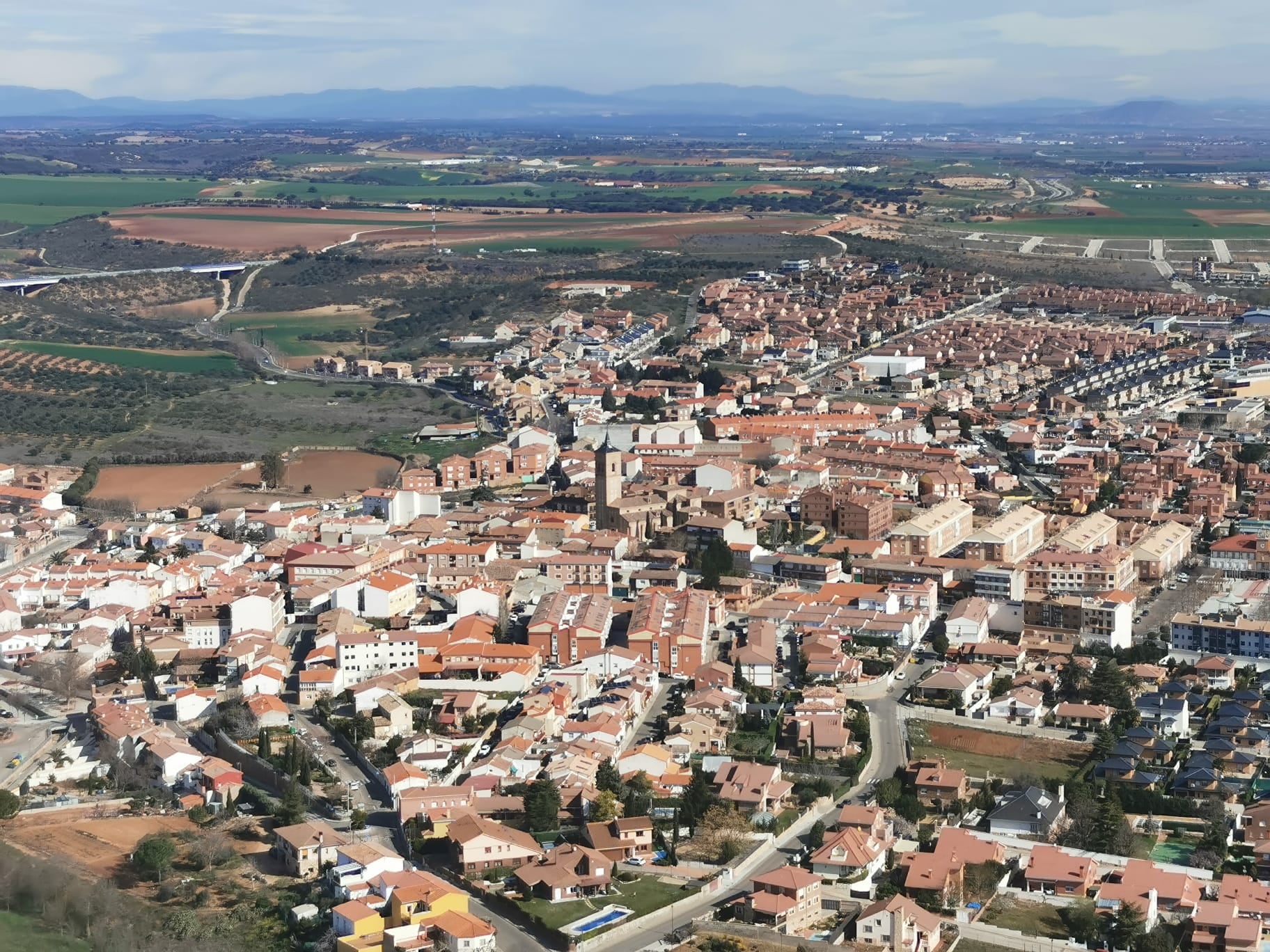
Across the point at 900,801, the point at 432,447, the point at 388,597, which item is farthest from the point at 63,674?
the point at 432,447

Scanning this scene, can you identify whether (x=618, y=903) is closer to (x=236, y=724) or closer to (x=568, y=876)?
(x=568, y=876)

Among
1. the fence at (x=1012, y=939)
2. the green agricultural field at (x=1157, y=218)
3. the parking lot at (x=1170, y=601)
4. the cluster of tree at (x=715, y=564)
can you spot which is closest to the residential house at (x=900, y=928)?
the fence at (x=1012, y=939)

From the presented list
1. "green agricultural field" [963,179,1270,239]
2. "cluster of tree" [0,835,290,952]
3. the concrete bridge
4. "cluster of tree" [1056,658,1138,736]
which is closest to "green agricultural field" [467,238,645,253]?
the concrete bridge

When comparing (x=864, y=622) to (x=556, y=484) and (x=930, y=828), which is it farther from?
(x=556, y=484)

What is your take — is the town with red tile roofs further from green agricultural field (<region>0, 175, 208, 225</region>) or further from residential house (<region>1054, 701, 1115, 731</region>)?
green agricultural field (<region>0, 175, 208, 225</region>)

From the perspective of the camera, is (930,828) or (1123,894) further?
(930,828)

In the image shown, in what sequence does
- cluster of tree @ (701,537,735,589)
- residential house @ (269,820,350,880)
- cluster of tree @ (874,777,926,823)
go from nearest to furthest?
residential house @ (269,820,350,880) → cluster of tree @ (874,777,926,823) → cluster of tree @ (701,537,735,589)

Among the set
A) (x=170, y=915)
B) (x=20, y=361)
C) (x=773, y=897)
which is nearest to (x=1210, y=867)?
(x=773, y=897)
